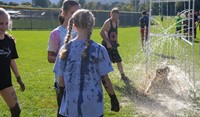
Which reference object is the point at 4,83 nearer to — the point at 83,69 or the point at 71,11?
the point at 71,11

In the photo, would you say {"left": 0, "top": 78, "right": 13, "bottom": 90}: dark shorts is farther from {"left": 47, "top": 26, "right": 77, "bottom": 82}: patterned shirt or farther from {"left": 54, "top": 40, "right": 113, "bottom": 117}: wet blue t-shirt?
{"left": 54, "top": 40, "right": 113, "bottom": 117}: wet blue t-shirt

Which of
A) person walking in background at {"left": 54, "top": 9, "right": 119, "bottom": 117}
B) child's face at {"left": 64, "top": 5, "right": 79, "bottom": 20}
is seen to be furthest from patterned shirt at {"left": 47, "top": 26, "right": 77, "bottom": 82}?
person walking in background at {"left": 54, "top": 9, "right": 119, "bottom": 117}

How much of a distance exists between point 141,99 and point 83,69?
3869 mm

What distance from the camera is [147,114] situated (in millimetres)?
5828

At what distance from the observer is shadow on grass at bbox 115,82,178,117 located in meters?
6.13

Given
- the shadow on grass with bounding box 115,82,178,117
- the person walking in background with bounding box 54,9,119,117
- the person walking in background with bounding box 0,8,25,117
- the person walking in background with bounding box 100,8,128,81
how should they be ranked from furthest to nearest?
the person walking in background with bounding box 100,8,128,81 → the shadow on grass with bounding box 115,82,178,117 → the person walking in background with bounding box 0,8,25,117 → the person walking in background with bounding box 54,9,119,117

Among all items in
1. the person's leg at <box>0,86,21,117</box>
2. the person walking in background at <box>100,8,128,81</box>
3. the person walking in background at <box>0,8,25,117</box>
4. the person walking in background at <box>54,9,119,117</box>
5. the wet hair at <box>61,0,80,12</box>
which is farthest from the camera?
the person walking in background at <box>100,8,128,81</box>

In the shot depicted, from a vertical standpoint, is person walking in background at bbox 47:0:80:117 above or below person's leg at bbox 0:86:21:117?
above

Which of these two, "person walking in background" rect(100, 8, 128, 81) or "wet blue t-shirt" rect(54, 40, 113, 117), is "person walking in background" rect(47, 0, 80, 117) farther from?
"person walking in background" rect(100, 8, 128, 81)

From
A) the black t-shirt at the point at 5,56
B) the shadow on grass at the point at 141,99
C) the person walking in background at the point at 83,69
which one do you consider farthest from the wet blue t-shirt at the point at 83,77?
the shadow on grass at the point at 141,99

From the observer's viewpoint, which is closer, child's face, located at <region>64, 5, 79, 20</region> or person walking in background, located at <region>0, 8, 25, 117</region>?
child's face, located at <region>64, 5, 79, 20</region>

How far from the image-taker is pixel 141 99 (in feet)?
22.5

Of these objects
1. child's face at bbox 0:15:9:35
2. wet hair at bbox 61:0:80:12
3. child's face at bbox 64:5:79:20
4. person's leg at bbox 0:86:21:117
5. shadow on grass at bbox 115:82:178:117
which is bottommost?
shadow on grass at bbox 115:82:178:117

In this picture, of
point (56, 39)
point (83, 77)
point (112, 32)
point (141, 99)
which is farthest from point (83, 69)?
point (112, 32)
